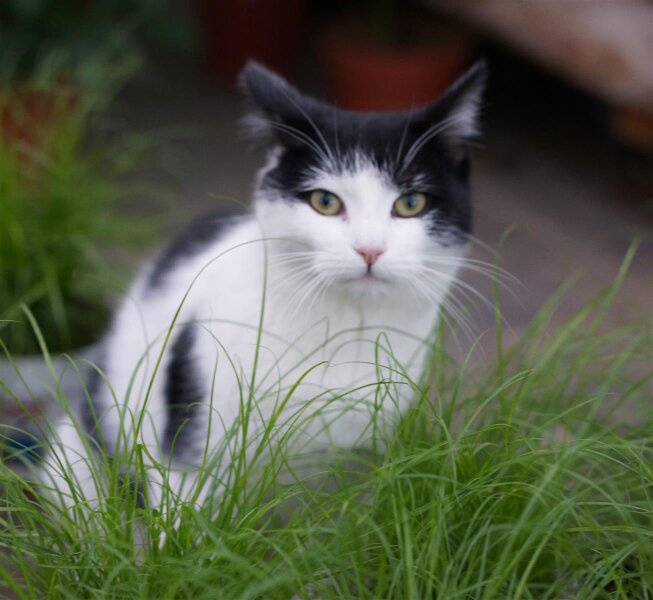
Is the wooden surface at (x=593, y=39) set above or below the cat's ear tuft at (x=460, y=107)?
above

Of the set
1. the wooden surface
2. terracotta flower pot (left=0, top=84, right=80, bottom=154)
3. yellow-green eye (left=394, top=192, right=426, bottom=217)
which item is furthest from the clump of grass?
the wooden surface

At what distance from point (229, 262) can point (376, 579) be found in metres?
0.53

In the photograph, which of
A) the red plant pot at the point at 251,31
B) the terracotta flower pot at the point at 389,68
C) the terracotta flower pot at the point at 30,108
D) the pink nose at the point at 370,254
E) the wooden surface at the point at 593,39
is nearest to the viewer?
the pink nose at the point at 370,254

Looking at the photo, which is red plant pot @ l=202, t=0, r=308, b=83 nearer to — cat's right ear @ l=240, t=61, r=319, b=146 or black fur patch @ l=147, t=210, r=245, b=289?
black fur patch @ l=147, t=210, r=245, b=289

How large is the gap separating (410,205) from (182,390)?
0.43 metres

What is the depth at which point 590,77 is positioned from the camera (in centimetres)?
258

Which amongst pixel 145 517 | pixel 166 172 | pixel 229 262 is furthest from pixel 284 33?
pixel 145 517

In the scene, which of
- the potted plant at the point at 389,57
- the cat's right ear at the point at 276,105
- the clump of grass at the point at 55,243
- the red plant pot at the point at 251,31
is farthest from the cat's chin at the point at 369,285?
the red plant pot at the point at 251,31

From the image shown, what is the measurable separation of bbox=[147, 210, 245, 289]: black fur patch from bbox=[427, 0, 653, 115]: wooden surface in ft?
4.27

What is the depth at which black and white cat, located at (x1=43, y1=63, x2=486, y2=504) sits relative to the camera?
1262 millimetres

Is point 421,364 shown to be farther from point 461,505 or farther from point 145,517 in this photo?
point 145,517

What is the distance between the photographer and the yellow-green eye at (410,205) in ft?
4.25

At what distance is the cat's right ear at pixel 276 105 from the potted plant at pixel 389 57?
5.20 feet

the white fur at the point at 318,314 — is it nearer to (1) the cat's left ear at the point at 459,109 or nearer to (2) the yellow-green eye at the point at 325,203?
(2) the yellow-green eye at the point at 325,203
